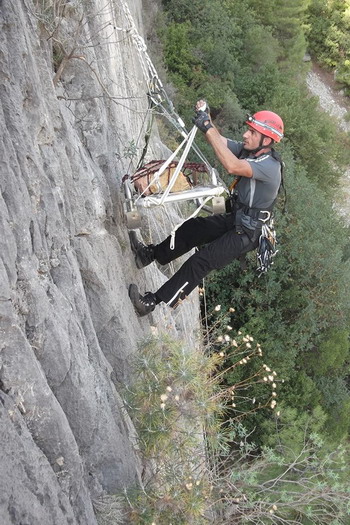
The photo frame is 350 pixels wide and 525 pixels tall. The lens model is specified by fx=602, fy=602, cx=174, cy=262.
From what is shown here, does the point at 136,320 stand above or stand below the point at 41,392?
below

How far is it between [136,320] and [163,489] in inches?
64.4

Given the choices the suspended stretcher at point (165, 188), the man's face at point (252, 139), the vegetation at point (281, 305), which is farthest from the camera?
the vegetation at point (281, 305)

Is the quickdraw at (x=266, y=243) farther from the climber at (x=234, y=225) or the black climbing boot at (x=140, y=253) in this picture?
the black climbing boot at (x=140, y=253)

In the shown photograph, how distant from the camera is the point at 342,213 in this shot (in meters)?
24.5

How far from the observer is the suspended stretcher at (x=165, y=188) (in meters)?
4.94

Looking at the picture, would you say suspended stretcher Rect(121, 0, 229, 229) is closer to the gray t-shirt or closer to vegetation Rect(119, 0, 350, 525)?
the gray t-shirt

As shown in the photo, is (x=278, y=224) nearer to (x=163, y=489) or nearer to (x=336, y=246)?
(x=336, y=246)

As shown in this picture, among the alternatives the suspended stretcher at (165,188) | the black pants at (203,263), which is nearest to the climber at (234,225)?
the black pants at (203,263)

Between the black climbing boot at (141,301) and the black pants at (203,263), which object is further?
the black pants at (203,263)

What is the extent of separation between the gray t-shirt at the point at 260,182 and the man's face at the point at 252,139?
0.31 ft

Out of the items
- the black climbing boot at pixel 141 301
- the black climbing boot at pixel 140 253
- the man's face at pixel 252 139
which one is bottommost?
the black climbing boot at pixel 141 301

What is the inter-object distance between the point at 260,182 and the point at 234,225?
55 centimetres

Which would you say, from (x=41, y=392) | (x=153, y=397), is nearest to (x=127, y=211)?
(x=153, y=397)

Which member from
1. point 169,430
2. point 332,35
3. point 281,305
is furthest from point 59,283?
point 332,35
